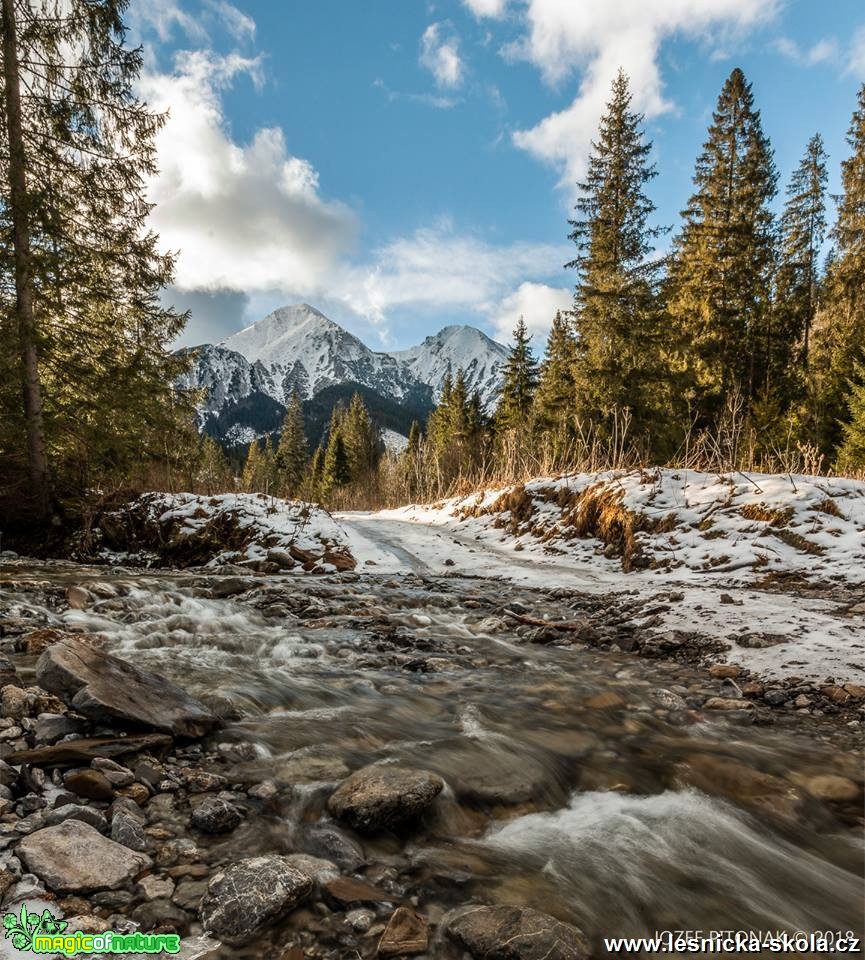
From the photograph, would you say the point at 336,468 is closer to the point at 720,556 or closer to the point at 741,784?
the point at 720,556

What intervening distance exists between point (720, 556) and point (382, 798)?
787 cm

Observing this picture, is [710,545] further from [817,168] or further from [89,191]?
[817,168]

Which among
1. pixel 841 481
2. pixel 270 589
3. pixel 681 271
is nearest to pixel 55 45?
pixel 270 589

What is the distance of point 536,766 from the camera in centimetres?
297

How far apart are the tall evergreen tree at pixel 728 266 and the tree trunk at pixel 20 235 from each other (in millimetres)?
20567

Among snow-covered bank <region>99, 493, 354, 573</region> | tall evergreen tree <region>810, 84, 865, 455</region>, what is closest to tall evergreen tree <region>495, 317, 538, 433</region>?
tall evergreen tree <region>810, 84, 865, 455</region>

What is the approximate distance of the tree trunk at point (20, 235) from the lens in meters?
8.87

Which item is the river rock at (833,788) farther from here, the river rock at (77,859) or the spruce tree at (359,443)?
the spruce tree at (359,443)

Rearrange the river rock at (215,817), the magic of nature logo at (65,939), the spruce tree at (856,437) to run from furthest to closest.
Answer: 1. the spruce tree at (856,437)
2. the river rock at (215,817)
3. the magic of nature logo at (65,939)

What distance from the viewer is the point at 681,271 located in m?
23.1

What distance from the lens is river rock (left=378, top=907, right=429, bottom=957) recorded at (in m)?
1.56

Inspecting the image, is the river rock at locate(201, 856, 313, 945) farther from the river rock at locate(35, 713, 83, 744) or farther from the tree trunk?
the tree trunk

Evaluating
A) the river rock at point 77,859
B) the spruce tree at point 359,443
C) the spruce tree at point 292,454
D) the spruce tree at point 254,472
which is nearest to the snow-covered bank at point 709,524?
the river rock at point 77,859

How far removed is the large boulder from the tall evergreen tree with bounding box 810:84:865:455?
74.7 feet
